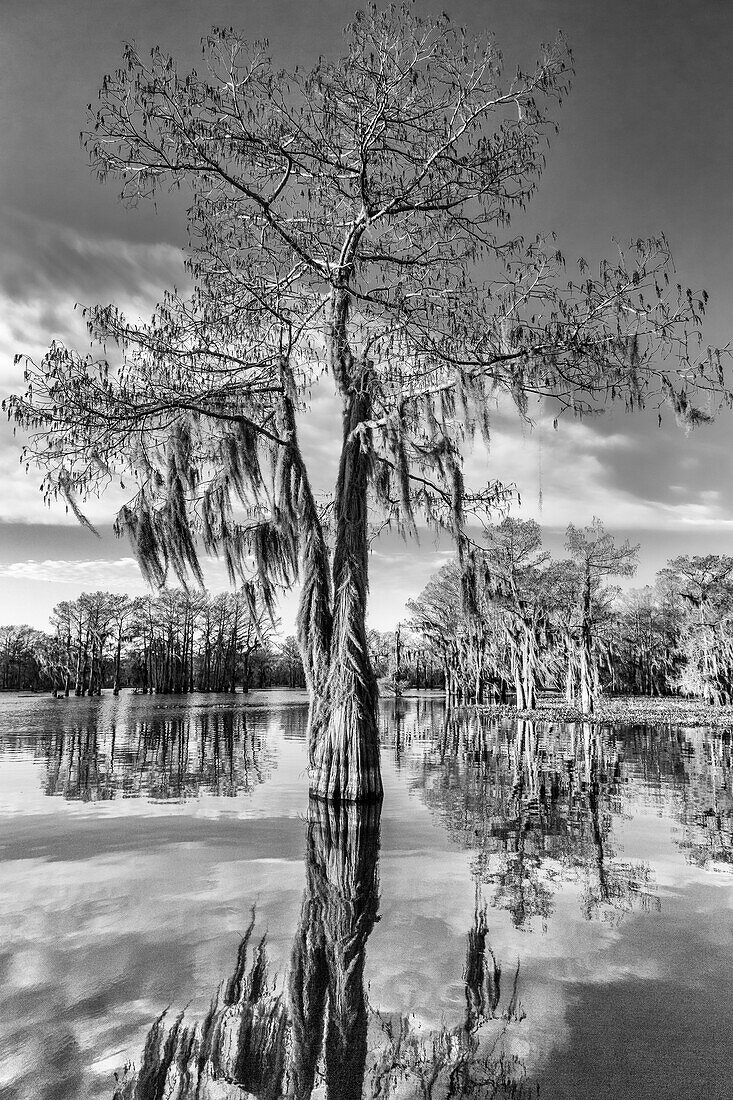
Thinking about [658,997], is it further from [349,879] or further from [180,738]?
[180,738]

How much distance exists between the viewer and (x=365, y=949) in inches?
163

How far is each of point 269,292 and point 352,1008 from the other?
29.4 ft

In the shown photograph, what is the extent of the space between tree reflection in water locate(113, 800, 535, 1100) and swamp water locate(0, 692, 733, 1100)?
0.04ft

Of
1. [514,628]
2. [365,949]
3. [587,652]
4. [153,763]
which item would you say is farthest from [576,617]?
[365,949]

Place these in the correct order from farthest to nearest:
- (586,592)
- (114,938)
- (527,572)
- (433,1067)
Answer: (527,572) < (586,592) < (114,938) < (433,1067)

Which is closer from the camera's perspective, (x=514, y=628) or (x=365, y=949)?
(x=365, y=949)

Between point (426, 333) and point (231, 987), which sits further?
point (426, 333)

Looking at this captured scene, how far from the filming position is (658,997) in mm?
3516

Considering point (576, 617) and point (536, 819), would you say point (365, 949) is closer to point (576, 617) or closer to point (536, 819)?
point (536, 819)

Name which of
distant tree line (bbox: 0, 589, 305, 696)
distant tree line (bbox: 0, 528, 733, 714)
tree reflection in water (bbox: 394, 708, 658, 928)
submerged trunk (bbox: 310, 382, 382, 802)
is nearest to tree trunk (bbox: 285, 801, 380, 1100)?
tree reflection in water (bbox: 394, 708, 658, 928)

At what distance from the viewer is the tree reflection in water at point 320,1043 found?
264 cm

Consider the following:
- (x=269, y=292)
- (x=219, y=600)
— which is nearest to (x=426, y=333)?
(x=269, y=292)

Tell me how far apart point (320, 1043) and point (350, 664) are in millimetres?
6183

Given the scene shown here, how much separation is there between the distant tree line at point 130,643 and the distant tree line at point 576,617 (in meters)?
27.3
